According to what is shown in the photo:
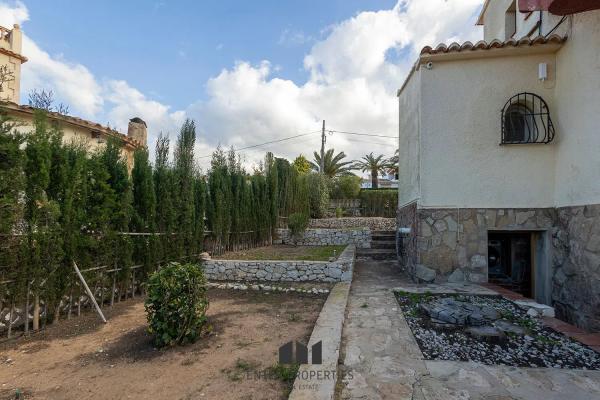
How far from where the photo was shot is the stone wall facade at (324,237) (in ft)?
42.4

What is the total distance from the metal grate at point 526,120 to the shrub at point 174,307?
6324 millimetres

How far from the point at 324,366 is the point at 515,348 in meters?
2.22

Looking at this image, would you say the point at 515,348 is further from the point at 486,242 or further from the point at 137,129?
the point at 137,129

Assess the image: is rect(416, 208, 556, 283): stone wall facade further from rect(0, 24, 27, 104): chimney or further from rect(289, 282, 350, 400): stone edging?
rect(0, 24, 27, 104): chimney

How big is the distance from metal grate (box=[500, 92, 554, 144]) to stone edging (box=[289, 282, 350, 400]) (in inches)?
197

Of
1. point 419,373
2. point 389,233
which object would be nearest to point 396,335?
point 419,373

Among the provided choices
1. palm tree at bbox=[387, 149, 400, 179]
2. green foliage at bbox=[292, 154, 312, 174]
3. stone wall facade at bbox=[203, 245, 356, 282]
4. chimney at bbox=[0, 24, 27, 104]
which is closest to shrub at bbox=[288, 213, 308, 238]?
stone wall facade at bbox=[203, 245, 356, 282]

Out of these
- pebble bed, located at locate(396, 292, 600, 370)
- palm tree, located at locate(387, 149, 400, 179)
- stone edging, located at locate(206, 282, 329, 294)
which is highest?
palm tree, located at locate(387, 149, 400, 179)

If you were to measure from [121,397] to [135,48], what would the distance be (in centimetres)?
871

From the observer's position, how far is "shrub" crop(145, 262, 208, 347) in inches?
141

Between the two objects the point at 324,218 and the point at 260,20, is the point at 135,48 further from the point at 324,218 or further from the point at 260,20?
the point at 324,218

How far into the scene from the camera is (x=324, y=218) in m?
17.5

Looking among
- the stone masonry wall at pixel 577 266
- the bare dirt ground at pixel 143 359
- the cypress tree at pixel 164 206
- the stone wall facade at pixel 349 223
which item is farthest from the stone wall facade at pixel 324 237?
the bare dirt ground at pixel 143 359

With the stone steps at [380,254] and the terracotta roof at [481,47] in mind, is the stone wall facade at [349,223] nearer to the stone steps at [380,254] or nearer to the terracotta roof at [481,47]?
the stone steps at [380,254]
